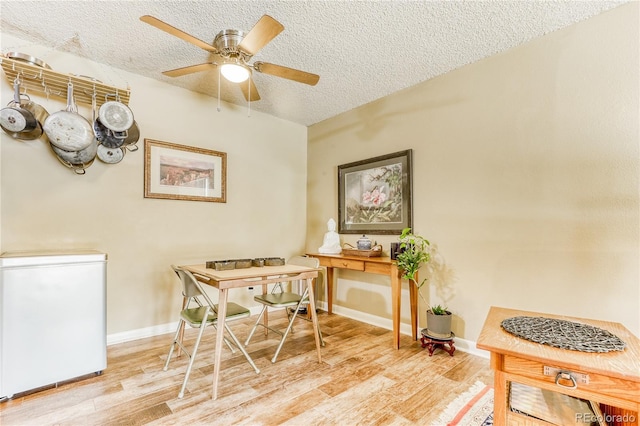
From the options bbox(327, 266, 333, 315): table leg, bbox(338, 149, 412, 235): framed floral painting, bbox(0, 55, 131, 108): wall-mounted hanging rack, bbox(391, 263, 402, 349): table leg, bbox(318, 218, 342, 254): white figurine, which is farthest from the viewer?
bbox(327, 266, 333, 315): table leg

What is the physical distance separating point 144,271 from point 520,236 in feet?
11.5

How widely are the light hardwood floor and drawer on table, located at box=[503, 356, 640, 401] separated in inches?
33.2

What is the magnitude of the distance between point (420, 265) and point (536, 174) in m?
1.28

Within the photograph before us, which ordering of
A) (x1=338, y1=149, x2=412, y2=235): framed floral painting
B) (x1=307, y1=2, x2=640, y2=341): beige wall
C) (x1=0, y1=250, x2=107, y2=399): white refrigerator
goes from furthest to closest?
1. (x1=338, y1=149, x2=412, y2=235): framed floral painting
2. (x1=307, y1=2, x2=640, y2=341): beige wall
3. (x1=0, y1=250, x2=107, y2=399): white refrigerator

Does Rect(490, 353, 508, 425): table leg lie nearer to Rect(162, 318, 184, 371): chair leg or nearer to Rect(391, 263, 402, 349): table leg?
Rect(391, 263, 402, 349): table leg

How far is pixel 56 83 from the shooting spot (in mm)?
2447

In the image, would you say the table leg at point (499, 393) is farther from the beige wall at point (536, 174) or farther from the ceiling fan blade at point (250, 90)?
the ceiling fan blade at point (250, 90)

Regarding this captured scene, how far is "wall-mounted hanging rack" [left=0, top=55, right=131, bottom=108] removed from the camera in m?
2.23

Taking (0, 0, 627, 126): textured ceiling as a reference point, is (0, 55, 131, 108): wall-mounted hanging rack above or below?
below

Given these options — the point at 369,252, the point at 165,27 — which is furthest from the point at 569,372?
the point at 165,27

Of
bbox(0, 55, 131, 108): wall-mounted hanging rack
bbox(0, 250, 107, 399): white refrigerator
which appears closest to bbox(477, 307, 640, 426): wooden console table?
bbox(0, 250, 107, 399): white refrigerator

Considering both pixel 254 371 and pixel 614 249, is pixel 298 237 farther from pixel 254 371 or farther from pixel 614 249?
pixel 614 249

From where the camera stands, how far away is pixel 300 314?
3861 millimetres

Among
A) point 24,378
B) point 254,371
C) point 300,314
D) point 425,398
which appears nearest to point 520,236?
point 425,398
